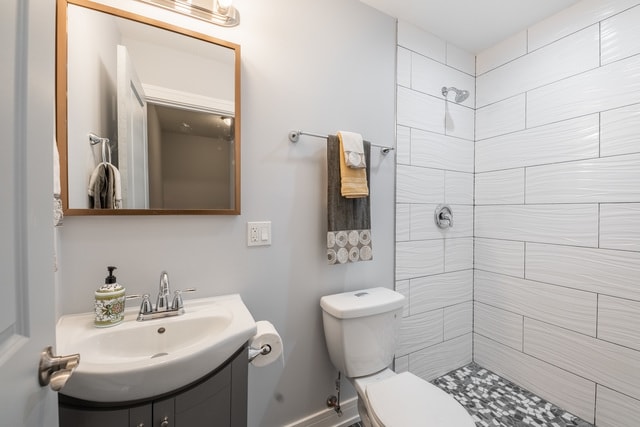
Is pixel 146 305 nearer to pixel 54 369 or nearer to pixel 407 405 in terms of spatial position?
pixel 54 369

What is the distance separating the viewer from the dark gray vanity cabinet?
691 millimetres

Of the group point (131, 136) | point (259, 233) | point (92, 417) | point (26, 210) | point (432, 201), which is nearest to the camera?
point (26, 210)

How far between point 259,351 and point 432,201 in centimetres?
139

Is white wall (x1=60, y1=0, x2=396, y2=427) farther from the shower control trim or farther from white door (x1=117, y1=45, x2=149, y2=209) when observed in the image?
the shower control trim

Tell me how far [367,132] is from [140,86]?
3.60ft

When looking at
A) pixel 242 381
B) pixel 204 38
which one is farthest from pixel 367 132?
pixel 242 381

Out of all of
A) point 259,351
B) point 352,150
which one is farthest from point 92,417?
point 352,150

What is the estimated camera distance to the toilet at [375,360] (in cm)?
107

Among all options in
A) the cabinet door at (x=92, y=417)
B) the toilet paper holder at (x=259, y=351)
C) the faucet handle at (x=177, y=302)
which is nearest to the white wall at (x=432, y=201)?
the toilet paper holder at (x=259, y=351)

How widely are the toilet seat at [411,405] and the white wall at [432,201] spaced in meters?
0.51

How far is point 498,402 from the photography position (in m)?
1.63

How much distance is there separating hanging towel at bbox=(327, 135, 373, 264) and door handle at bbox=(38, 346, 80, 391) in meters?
0.99

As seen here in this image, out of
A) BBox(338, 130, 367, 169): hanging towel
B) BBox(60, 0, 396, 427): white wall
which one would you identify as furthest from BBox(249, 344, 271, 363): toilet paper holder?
BBox(338, 130, 367, 169): hanging towel

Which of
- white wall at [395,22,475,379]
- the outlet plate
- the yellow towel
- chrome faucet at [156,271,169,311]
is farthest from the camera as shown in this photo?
white wall at [395,22,475,379]
